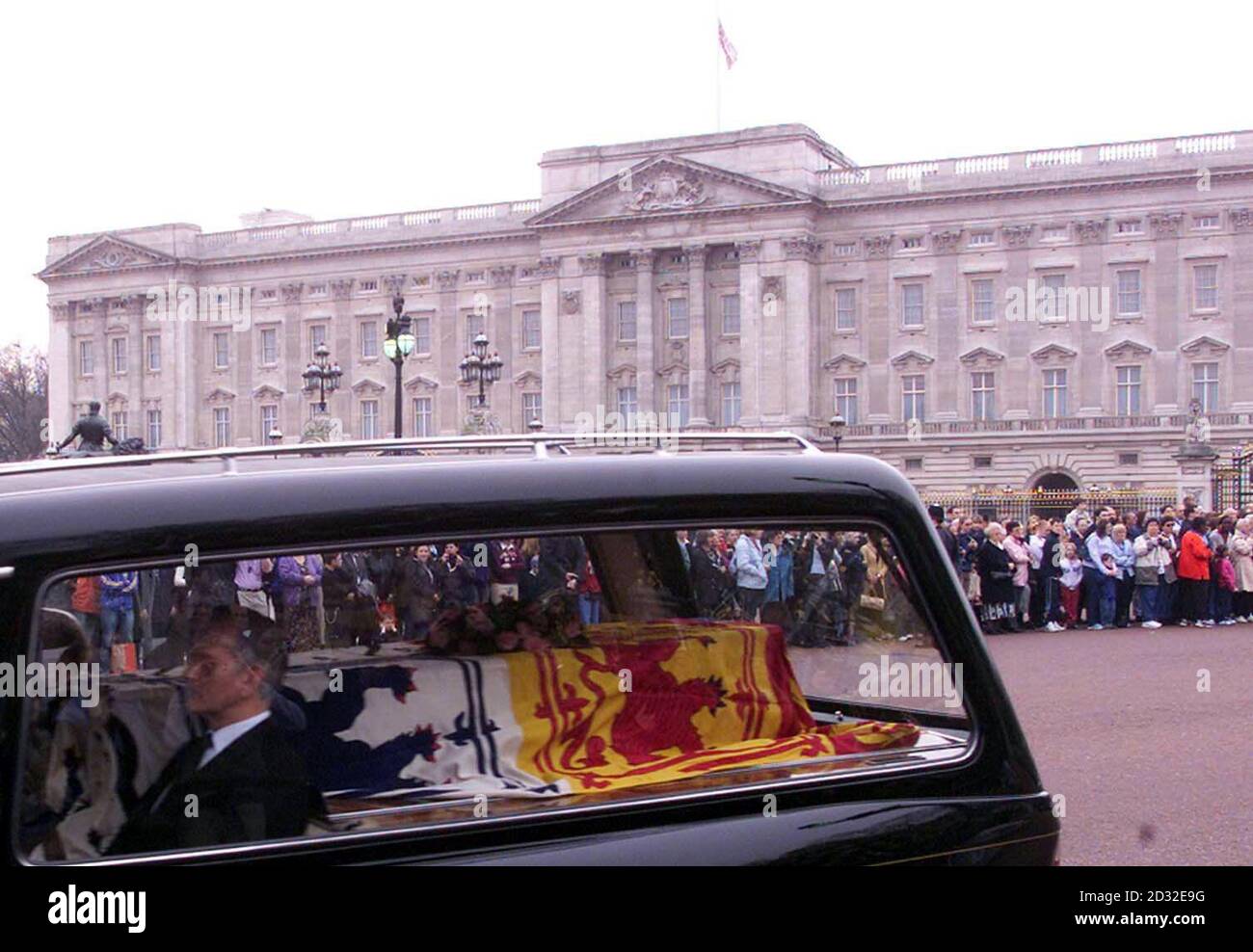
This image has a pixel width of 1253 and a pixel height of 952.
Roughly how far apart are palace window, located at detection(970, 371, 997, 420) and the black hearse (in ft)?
204

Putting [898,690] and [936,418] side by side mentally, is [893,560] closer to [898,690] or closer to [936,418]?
[898,690]

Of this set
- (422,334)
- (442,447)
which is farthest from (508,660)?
(422,334)

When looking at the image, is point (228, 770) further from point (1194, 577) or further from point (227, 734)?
point (1194, 577)

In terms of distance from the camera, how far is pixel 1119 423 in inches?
2410

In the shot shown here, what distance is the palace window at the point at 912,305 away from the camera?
214ft

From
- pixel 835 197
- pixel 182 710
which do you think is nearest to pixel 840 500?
pixel 182 710

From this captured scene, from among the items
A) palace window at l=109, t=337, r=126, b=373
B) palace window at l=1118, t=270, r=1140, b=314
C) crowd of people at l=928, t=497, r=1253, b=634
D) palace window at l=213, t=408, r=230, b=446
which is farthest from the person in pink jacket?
palace window at l=109, t=337, r=126, b=373

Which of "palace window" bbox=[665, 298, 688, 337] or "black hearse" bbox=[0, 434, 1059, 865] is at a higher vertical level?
"palace window" bbox=[665, 298, 688, 337]

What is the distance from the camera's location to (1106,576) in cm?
2169

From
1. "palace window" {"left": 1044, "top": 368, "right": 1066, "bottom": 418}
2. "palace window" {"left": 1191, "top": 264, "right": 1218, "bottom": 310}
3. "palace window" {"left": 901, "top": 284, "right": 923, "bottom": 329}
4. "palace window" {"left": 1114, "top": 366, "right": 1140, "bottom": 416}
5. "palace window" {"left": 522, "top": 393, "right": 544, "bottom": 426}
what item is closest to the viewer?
"palace window" {"left": 1191, "top": 264, "right": 1218, "bottom": 310}

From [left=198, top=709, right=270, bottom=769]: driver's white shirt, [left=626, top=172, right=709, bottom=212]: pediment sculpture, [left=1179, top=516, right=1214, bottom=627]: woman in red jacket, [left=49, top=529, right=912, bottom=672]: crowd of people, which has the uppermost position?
[left=626, top=172, right=709, bottom=212]: pediment sculpture

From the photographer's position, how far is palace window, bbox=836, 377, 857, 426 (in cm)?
6644

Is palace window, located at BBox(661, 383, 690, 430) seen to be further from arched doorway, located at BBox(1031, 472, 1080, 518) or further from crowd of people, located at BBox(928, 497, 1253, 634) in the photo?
crowd of people, located at BBox(928, 497, 1253, 634)

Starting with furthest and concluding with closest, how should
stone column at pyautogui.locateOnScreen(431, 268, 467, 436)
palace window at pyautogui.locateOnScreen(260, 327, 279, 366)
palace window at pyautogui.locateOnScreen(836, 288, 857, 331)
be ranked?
palace window at pyautogui.locateOnScreen(260, 327, 279, 366), stone column at pyautogui.locateOnScreen(431, 268, 467, 436), palace window at pyautogui.locateOnScreen(836, 288, 857, 331)
